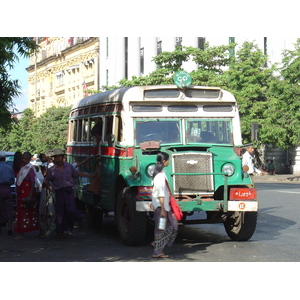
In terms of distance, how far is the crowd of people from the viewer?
12047mm

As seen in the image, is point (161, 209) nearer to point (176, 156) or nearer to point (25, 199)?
point (176, 156)

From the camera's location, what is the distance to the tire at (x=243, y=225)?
11.3 metres

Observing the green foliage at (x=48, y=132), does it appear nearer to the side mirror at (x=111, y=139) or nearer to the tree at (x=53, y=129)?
the tree at (x=53, y=129)

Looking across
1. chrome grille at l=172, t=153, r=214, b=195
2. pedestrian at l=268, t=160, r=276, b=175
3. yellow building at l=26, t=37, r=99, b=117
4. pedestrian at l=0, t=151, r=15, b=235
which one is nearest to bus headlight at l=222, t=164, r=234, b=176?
chrome grille at l=172, t=153, r=214, b=195

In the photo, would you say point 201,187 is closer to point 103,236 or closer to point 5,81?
point 103,236

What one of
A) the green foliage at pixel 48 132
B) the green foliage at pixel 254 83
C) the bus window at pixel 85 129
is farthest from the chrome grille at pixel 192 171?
the green foliage at pixel 48 132

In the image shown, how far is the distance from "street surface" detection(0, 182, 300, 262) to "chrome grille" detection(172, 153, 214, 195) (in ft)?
3.22

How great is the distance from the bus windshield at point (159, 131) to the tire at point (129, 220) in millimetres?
1064

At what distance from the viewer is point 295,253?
9.88m

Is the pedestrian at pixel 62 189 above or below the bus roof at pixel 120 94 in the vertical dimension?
below

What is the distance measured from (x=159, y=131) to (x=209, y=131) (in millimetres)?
952

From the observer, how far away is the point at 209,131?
38.8 ft

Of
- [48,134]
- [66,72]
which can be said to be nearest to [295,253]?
[48,134]

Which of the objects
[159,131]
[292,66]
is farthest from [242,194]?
[292,66]
